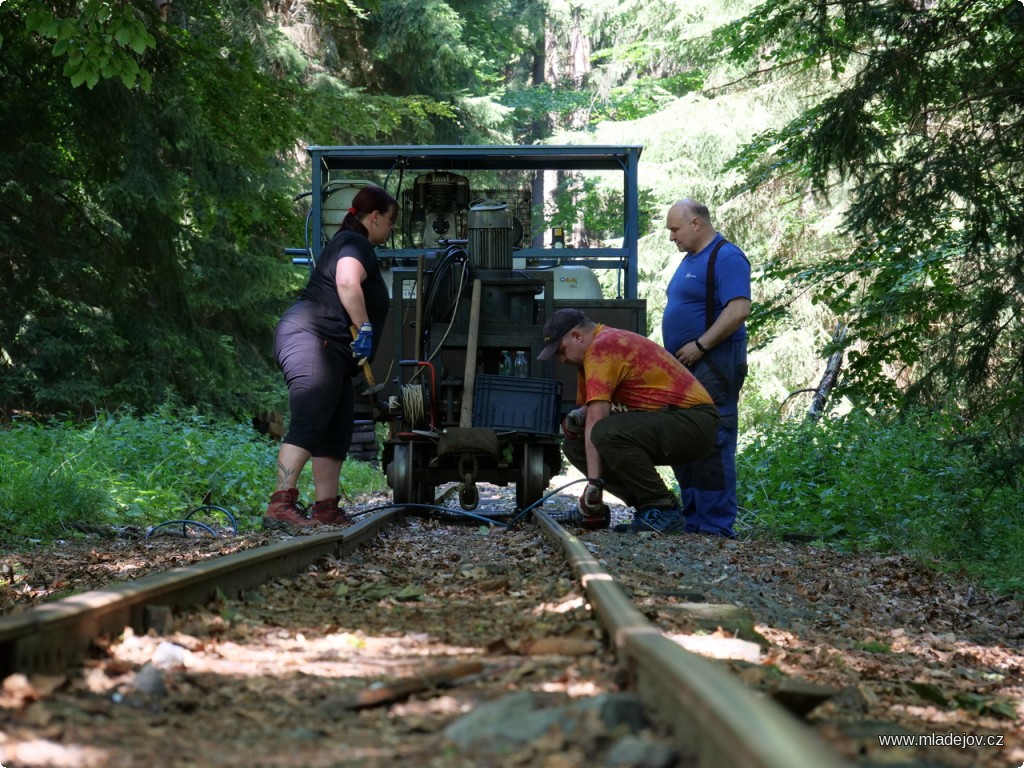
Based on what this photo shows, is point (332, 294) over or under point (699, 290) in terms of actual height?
under

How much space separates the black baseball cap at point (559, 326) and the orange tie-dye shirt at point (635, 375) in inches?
6.9

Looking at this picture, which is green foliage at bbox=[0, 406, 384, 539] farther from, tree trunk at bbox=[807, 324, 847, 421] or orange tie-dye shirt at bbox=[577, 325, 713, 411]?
tree trunk at bbox=[807, 324, 847, 421]

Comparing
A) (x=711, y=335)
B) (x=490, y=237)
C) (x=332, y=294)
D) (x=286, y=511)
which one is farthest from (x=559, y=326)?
(x=286, y=511)

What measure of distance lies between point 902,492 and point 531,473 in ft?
9.34

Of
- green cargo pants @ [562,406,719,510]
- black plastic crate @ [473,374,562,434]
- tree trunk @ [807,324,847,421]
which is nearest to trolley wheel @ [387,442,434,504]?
black plastic crate @ [473,374,562,434]

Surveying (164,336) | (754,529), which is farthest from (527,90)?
(754,529)

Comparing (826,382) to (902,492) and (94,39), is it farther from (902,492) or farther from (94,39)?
(94,39)

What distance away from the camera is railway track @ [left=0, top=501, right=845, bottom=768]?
6.89 ft

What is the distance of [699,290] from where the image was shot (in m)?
7.79

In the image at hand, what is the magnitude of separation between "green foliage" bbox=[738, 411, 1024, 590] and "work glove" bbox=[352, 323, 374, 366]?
3116 millimetres

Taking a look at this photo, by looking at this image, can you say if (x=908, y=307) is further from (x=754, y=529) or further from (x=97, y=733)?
(x=97, y=733)

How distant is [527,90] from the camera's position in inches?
1446

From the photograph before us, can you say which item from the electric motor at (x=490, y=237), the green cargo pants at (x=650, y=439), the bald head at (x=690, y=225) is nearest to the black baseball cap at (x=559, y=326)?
the green cargo pants at (x=650, y=439)

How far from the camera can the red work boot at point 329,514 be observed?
727 centimetres
